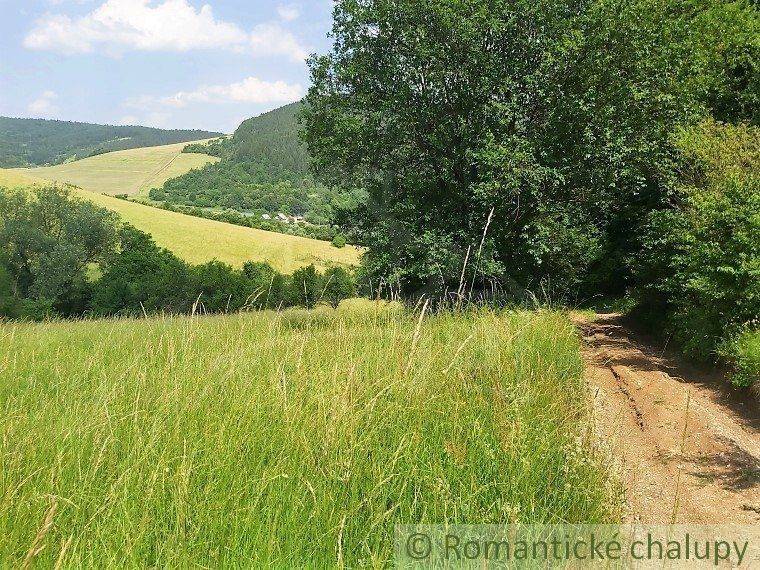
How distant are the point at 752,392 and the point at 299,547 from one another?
8442 mm

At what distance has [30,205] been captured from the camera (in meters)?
66.4

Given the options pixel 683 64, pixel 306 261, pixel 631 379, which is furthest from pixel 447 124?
pixel 306 261

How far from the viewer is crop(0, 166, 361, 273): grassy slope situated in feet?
268

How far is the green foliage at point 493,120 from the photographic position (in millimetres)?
13305

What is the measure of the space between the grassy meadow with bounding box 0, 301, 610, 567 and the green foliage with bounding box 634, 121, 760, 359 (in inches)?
265

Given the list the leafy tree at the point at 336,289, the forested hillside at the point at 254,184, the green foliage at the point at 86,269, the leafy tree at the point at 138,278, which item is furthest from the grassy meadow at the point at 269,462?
the forested hillside at the point at 254,184

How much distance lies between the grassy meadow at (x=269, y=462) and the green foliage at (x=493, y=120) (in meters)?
8.06

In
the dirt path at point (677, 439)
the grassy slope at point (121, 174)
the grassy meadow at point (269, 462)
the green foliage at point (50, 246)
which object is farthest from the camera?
the grassy slope at point (121, 174)

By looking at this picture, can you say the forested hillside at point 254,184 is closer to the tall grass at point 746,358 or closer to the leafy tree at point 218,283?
the leafy tree at point 218,283

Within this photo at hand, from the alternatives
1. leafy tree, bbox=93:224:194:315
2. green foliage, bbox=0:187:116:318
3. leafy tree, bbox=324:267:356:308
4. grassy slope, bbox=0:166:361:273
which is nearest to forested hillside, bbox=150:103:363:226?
grassy slope, bbox=0:166:361:273

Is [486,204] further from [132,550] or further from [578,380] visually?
[132,550]

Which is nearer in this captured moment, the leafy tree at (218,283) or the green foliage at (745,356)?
the green foliage at (745,356)

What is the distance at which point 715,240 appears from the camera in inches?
→ 428

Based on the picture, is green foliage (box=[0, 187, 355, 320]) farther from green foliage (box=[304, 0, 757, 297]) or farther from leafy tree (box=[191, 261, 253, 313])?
green foliage (box=[304, 0, 757, 297])
